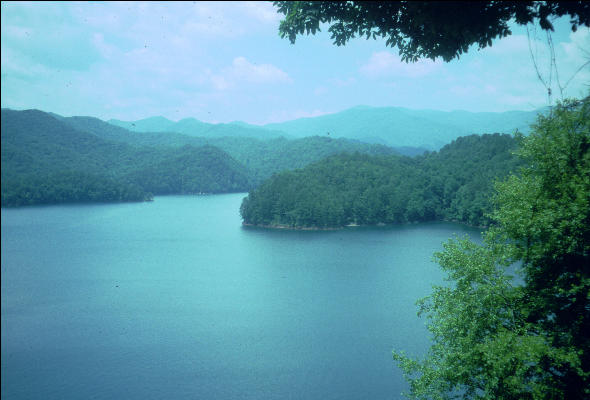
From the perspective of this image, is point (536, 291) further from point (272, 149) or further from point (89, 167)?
point (272, 149)

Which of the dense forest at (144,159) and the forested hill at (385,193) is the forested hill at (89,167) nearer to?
the dense forest at (144,159)

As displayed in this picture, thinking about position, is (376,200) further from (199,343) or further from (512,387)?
(512,387)

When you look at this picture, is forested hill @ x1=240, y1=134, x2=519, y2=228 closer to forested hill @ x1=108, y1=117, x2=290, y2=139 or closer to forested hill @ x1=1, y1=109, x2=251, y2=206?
forested hill @ x1=1, y1=109, x2=251, y2=206

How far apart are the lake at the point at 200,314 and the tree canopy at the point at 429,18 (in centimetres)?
369

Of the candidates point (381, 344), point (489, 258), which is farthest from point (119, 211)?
point (489, 258)

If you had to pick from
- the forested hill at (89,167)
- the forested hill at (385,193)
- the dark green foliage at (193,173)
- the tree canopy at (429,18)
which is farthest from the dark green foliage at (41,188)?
the dark green foliage at (193,173)

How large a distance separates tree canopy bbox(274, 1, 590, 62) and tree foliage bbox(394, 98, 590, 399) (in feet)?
5.36

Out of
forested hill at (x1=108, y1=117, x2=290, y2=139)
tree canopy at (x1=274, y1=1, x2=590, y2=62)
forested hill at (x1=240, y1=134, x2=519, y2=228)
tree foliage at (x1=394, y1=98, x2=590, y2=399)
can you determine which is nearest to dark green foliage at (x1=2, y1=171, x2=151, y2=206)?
tree canopy at (x1=274, y1=1, x2=590, y2=62)

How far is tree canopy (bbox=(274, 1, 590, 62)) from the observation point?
10.7 ft

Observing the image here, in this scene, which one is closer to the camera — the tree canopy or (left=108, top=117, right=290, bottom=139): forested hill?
the tree canopy

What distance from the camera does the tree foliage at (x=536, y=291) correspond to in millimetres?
5160

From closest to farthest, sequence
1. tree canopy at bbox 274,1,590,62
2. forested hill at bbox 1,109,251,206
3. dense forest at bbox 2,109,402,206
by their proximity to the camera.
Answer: tree canopy at bbox 274,1,590,62 < forested hill at bbox 1,109,251,206 < dense forest at bbox 2,109,402,206

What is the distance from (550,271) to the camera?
18.9 feet

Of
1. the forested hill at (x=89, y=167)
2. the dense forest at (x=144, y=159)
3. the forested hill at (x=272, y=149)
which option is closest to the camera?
the forested hill at (x=89, y=167)
